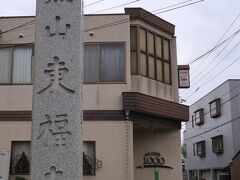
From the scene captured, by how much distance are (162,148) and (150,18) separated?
17.6 feet

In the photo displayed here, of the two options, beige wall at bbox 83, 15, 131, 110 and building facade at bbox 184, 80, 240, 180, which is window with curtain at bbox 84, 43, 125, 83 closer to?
beige wall at bbox 83, 15, 131, 110

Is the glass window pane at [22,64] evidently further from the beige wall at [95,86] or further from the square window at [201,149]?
the square window at [201,149]

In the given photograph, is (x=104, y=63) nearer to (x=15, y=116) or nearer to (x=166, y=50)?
(x=166, y=50)

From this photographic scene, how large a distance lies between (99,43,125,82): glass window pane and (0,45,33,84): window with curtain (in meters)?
2.74

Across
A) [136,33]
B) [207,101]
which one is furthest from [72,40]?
[207,101]

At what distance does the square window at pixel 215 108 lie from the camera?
127 ft

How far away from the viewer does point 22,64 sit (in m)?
17.8

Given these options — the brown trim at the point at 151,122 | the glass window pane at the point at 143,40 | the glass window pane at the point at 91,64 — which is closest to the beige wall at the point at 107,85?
the glass window pane at the point at 91,64

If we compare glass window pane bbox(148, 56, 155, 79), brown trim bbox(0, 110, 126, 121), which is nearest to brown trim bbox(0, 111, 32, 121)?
brown trim bbox(0, 110, 126, 121)

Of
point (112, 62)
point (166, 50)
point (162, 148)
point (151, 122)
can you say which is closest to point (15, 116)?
point (112, 62)

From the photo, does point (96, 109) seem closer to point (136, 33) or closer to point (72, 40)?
point (136, 33)

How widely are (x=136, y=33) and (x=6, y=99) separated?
5.54 meters

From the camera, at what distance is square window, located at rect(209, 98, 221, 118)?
127 ft

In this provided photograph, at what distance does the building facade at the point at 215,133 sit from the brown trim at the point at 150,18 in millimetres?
17528
